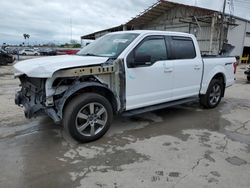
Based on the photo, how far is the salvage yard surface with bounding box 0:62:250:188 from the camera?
10.1ft

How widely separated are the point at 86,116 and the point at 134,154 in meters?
Result: 1.03

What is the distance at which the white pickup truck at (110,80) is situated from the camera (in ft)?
12.5

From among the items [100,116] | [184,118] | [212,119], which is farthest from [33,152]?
[212,119]

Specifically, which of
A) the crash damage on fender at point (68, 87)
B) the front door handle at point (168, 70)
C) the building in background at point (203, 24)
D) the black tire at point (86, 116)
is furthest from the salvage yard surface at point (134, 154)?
the building in background at point (203, 24)

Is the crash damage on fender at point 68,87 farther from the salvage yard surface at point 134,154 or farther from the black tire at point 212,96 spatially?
the black tire at point 212,96

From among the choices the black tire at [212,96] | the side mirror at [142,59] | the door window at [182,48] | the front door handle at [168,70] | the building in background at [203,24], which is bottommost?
the black tire at [212,96]

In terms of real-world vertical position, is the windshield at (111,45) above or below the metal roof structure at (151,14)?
below

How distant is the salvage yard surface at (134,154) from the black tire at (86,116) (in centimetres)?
18

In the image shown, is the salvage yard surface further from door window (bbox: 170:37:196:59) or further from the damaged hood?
door window (bbox: 170:37:196:59)

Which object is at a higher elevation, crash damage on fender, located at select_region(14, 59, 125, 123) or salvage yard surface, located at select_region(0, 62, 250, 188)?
crash damage on fender, located at select_region(14, 59, 125, 123)

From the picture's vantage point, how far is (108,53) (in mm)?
4539

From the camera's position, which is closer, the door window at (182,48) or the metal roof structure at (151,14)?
the door window at (182,48)

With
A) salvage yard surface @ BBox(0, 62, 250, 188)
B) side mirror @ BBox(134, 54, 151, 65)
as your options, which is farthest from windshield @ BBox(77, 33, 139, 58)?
salvage yard surface @ BBox(0, 62, 250, 188)

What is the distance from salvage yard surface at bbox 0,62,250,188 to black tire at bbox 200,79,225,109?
75 cm
